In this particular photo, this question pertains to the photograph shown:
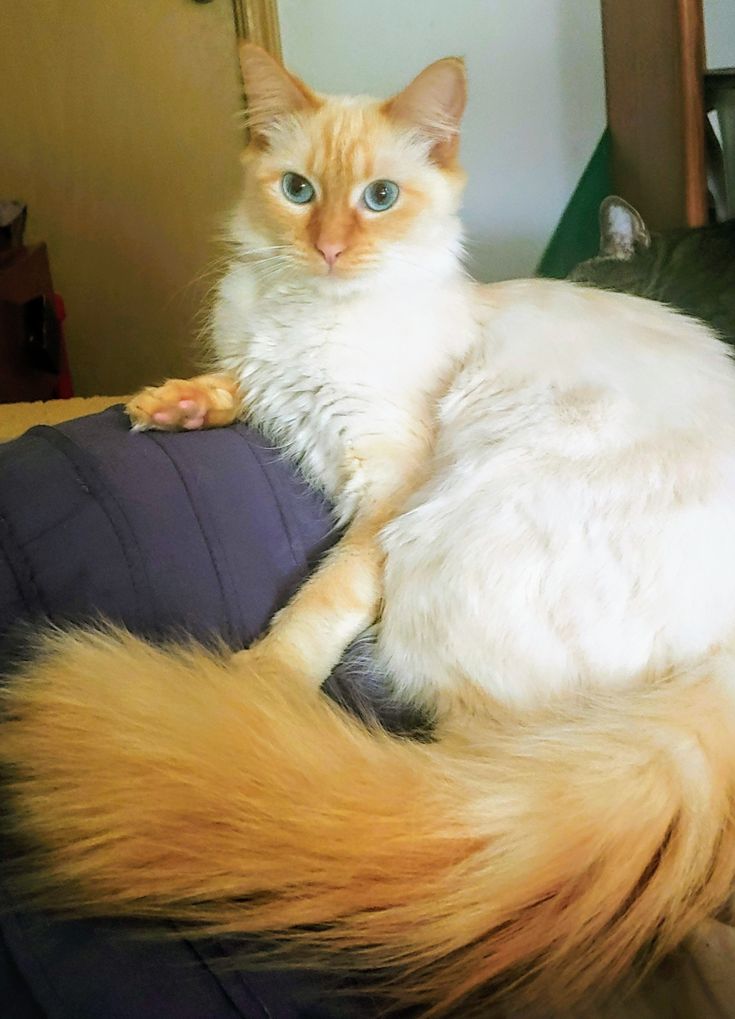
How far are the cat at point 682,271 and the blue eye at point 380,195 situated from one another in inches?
22.1

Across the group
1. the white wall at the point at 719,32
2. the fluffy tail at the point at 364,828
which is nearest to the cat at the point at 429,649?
the fluffy tail at the point at 364,828

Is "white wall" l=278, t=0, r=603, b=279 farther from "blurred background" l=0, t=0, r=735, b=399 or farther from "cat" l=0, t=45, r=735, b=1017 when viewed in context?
"cat" l=0, t=45, r=735, b=1017

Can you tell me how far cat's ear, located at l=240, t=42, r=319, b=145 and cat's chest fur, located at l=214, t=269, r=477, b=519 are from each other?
0.84 feet

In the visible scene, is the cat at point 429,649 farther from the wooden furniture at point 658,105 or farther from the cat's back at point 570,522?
the wooden furniture at point 658,105

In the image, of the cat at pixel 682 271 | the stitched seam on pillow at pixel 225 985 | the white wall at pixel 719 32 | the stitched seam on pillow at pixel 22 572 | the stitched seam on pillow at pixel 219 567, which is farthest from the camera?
the white wall at pixel 719 32

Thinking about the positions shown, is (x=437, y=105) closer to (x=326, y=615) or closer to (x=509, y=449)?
(x=509, y=449)

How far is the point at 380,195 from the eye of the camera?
1.16 m

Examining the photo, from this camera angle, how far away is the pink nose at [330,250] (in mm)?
1082

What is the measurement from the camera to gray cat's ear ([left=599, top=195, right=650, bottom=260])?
5.38 feet

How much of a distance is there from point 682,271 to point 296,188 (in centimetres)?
76

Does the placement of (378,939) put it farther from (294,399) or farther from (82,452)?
(294,399)

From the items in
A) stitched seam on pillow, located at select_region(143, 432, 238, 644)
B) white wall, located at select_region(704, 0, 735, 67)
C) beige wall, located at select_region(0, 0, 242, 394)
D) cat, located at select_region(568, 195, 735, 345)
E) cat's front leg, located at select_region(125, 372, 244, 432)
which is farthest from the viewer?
beige wall, located at select_region(0, 0, 242, 394)

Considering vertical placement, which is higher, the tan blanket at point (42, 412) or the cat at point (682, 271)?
the cat at point (682, 271)

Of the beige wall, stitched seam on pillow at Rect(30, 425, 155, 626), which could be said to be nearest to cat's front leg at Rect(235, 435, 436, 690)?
stitched seam on pillow at Rect(30, 425, 155, 626)
